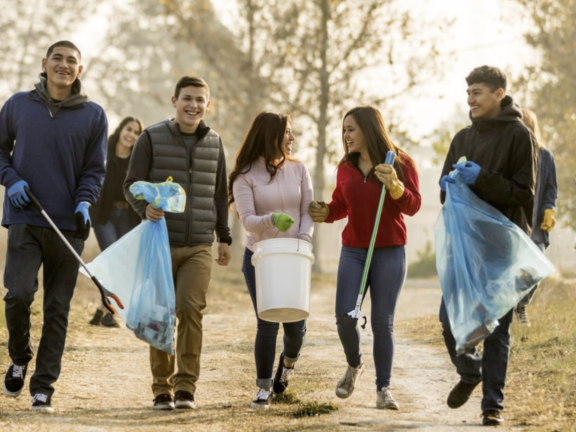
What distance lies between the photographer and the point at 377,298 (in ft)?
22.1

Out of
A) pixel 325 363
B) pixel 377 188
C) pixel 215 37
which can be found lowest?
pixel 325 363

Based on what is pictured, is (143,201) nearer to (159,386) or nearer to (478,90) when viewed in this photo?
(159,386)

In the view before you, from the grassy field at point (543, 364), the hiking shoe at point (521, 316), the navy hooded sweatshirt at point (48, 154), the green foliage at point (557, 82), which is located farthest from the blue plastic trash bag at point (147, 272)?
the green foliage at point (557, 82)

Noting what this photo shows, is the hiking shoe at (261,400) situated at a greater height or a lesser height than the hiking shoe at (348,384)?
lesser

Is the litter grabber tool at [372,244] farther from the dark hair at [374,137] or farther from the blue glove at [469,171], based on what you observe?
the blue glove at [469,171]

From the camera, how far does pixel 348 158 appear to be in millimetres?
6910

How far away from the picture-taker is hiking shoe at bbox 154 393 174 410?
6.56m

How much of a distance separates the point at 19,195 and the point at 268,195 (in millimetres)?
1485

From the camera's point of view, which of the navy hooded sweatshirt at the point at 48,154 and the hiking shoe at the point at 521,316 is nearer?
the navy hooded sweatshirt at the point at 48,154

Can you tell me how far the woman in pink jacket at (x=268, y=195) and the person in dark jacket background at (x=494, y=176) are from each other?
3.13 feet

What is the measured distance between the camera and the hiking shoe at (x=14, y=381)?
6.57 meters

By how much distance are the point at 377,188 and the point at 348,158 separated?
299mm

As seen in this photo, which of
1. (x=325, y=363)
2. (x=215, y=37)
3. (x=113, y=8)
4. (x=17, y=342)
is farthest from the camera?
(x=113, y=8)

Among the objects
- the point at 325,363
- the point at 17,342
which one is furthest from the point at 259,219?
the point at 325,363
